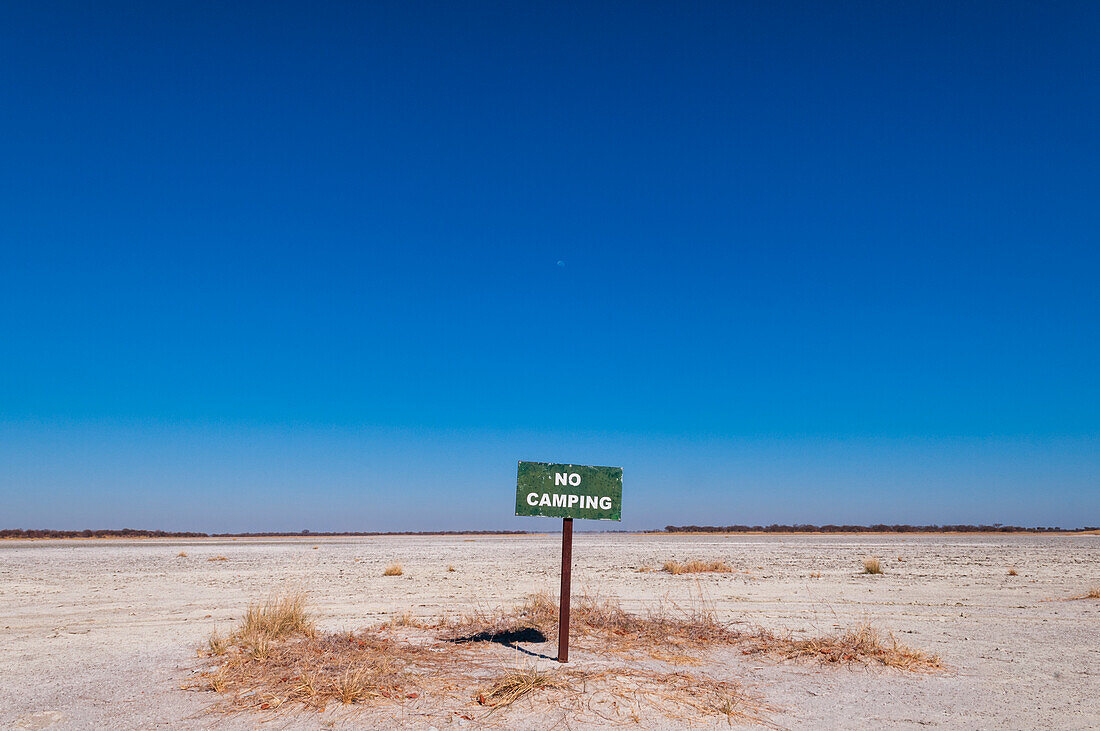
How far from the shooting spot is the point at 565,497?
8.19 metres

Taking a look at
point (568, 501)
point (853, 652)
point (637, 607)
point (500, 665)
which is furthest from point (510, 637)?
point (637, 607)

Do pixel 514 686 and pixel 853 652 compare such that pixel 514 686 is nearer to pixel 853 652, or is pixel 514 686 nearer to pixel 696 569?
pixel 853 652

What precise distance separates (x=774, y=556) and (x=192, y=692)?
93.2ft

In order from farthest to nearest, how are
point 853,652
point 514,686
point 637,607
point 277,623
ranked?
point 637,607 < point 277,623 < point 853,652 < point 514,686

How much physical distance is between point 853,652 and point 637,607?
5.76 meters

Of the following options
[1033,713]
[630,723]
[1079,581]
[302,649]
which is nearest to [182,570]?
[302,649]

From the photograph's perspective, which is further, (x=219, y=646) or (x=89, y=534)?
(x=89, y=534)

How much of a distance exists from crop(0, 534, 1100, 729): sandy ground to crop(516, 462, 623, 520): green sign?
6.01ft

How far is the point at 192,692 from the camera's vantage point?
7.29 metres

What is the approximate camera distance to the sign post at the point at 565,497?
8.09 metres

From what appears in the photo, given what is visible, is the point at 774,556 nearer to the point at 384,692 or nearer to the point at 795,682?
the point at 795,682

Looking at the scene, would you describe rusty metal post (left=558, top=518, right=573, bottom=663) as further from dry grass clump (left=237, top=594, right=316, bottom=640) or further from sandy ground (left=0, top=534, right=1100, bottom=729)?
dry grass clump (left=237, top=594, right=316, bottom=640)

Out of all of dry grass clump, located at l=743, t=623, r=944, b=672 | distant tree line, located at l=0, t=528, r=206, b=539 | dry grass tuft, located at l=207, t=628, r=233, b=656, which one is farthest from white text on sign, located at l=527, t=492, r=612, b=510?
distant tree line, located at l=0, t=528, r=206, b=539

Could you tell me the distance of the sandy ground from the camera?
665 cm
